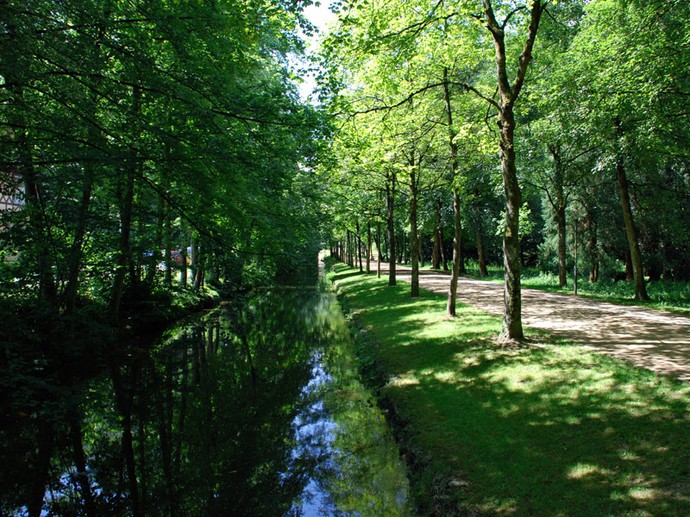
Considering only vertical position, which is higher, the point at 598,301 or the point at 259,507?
the point at 598,301

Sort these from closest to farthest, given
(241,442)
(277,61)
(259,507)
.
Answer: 1. (259,507)
2. (241,442)
3. (277,61)

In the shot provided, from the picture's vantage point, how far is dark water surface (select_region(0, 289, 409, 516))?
18.6 feet

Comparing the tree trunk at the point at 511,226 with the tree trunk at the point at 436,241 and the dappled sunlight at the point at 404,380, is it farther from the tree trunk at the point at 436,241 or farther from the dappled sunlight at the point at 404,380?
the tree trunk at the point at 436,241

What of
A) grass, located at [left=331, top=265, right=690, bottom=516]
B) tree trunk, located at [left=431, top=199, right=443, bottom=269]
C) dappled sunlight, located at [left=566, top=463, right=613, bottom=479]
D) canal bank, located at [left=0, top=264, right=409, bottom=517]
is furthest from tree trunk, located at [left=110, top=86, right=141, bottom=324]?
tree trunk, located at [left=431, top=199, right=443, bottom=269]

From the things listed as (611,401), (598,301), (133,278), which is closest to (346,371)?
(611,401)

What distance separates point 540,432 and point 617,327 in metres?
6.36

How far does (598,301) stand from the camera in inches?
611

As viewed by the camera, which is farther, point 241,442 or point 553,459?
point 241,442

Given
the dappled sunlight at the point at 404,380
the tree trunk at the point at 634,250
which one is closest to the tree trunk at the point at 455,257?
the dappled sunlight at the point at 404,380

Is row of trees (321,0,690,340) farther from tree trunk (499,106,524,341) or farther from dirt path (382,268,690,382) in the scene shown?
dirt path (382,268,690,382)

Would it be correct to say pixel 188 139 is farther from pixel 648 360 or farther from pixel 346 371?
pixel 648 360

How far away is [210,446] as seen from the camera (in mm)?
7164

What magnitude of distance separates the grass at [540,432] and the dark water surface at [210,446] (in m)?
0.72

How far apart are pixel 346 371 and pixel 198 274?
13.3m
